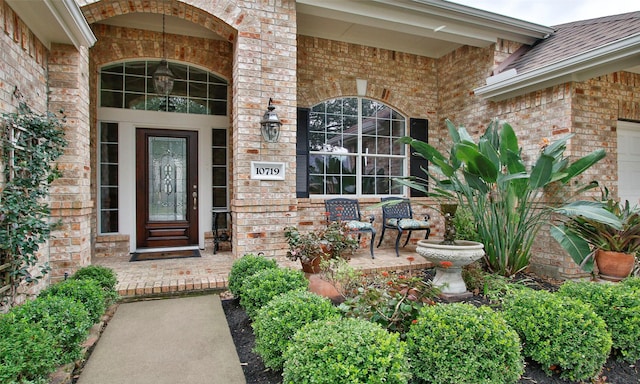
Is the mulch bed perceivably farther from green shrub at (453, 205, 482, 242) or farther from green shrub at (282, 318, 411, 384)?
green shrub at (453, 205, 482, 242)

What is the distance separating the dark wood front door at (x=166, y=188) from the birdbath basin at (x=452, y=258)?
3.79 metres

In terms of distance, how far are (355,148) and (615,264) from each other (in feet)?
13.0

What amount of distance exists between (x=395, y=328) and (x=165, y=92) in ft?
15.7

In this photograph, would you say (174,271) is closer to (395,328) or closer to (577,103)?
(395,328)

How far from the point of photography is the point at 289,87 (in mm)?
4547

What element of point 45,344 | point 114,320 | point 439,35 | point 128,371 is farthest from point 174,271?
point 439,35

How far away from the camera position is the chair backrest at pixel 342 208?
564cm

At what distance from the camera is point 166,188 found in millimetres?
5688

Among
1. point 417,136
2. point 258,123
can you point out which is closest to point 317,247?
point 258,123

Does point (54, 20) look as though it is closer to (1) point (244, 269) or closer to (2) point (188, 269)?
(1) point (244, 269)

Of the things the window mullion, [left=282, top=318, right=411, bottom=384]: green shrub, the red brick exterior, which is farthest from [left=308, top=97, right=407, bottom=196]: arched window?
[left=282, top=318, right=411, bottom=384]: green shrub

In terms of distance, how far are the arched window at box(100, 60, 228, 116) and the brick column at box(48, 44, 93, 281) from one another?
5.59ft

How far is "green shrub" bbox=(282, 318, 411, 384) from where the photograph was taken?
5.26 ft

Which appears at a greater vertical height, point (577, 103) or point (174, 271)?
point (577, 103)
